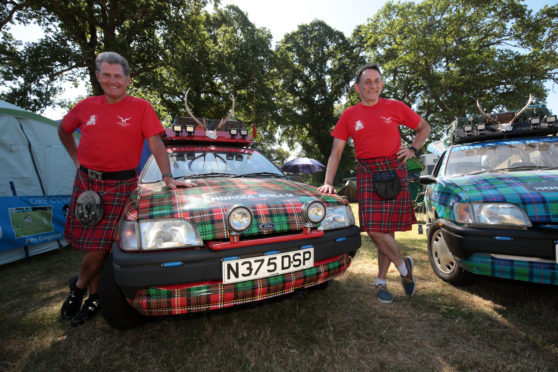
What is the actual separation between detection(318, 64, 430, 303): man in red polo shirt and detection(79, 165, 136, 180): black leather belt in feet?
4.96

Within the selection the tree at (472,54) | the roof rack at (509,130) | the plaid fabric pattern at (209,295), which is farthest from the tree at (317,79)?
the plaid fabric pattern at (209,295)

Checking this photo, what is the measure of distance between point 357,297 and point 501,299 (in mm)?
1142

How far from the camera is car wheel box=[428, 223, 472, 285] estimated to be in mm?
2455

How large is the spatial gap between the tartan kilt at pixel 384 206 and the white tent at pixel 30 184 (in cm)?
442

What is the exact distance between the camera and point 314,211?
5.88ft

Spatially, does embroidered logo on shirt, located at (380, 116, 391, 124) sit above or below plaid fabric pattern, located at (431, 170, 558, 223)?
above

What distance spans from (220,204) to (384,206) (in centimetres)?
136

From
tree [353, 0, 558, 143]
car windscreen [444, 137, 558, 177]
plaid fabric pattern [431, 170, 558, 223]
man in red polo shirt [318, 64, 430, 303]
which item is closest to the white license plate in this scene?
man in red polo shirt [318, 64, 430, 303]

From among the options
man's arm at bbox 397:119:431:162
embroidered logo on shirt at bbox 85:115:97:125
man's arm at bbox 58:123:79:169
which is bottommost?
man's arm at bbox 397:119:431:162

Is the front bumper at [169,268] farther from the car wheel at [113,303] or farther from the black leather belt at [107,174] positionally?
the black leather belt at [107,174]

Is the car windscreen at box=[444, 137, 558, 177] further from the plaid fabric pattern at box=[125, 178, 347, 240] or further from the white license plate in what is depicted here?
the white license plate

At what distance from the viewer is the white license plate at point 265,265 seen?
1.53 m

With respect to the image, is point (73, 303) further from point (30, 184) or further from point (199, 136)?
point (30, 184)

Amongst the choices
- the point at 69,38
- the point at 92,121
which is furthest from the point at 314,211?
the point at 69,38
